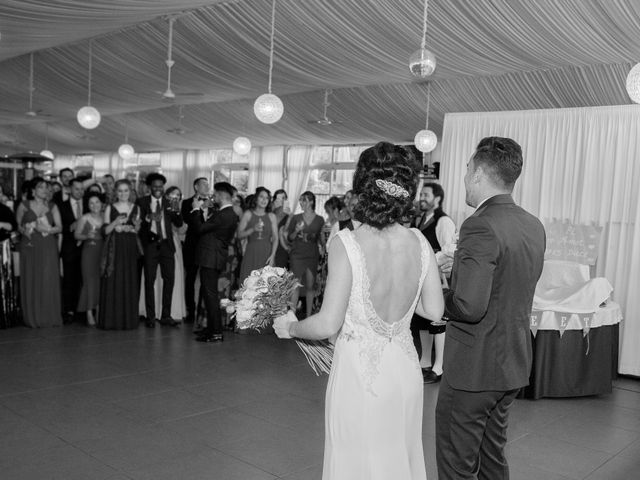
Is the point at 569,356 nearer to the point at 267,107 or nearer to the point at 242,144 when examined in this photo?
the point at 267,107

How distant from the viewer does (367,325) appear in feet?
6.99

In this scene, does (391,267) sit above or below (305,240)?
above

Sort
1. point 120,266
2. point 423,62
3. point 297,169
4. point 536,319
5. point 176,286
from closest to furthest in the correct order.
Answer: point 423,62, point 536,319, point 120,266, point 176,286, point 297,169

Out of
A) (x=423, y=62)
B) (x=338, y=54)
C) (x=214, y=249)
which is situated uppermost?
(x=338, y=54)

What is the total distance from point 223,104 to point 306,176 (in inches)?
155

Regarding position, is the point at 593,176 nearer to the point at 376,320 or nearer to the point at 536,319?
the point at 536,319

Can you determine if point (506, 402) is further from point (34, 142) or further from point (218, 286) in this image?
point (34, 142)

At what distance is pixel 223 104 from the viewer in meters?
12.6

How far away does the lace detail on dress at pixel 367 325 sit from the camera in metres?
2.06

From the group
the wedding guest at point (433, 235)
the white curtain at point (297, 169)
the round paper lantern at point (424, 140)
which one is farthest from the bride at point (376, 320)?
the white curtain at point (297, 169)

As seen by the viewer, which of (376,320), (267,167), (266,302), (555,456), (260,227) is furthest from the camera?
(267,167)

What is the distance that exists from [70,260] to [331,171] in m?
9.42

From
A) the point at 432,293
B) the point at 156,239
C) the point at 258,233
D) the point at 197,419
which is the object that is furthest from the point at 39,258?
the point at 432,293

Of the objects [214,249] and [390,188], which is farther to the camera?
[214,249]
